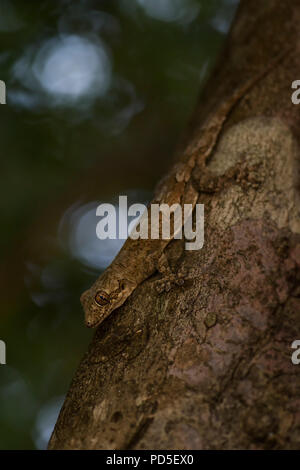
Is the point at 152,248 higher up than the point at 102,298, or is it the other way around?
the point at 152,248

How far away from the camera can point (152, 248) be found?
14.1 feet

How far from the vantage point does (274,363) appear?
2.71 m

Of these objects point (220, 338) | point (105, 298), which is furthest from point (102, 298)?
point (220, 338)

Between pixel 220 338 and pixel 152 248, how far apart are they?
62.9 inches

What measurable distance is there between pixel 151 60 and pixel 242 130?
561 cm

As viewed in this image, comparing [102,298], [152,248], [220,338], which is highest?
[152,248]

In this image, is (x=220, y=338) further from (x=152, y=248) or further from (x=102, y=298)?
(x=152, y=248)

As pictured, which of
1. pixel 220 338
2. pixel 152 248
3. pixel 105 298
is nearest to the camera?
pixel 220 338

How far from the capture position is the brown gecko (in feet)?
12.6

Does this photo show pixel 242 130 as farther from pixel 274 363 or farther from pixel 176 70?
pixel 176 70

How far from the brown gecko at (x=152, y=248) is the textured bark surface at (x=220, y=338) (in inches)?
9.0

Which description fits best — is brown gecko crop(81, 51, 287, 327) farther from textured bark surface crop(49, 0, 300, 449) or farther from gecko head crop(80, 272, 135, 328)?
textured bark surface crop(49, 0, 300, 449)

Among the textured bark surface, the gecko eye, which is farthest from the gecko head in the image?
the textured bark surface

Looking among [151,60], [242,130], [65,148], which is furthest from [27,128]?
[242,130]
